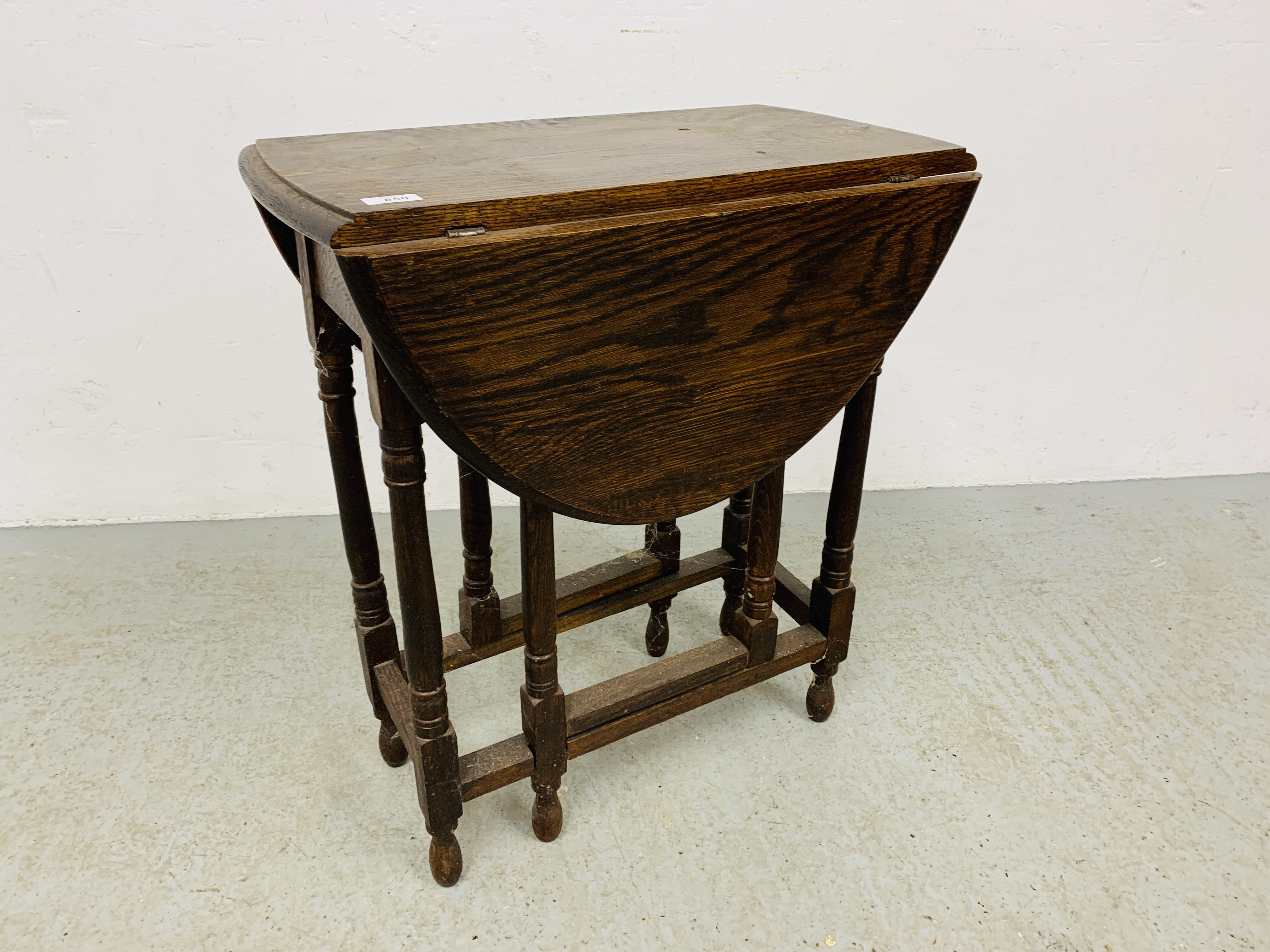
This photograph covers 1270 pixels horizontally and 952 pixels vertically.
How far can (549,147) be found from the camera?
1334 millimetres

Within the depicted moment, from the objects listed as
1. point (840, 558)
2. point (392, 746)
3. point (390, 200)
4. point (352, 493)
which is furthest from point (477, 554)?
point (390, 200)

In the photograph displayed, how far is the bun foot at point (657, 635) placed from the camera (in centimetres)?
196

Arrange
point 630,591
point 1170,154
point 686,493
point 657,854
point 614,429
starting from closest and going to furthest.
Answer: point 614,429 < point 686,493 < point 657,854 < point 630,591 < point 1170,154

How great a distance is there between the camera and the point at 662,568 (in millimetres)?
1832

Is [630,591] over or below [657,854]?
over

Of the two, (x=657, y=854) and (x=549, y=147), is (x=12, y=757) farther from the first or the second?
(x=549, y=147)

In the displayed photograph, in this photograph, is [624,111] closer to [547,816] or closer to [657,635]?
[657,635]

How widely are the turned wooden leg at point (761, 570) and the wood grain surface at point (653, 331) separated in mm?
206

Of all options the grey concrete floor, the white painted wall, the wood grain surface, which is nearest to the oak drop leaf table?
the wood grain surface

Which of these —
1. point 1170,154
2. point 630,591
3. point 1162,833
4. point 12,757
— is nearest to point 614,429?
point 630,591

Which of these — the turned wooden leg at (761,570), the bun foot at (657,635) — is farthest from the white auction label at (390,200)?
the bun foot at (657,635)

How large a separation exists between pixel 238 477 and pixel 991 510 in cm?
211

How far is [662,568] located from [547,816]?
0.55 metres

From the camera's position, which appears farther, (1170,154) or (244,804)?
(1170,154)
